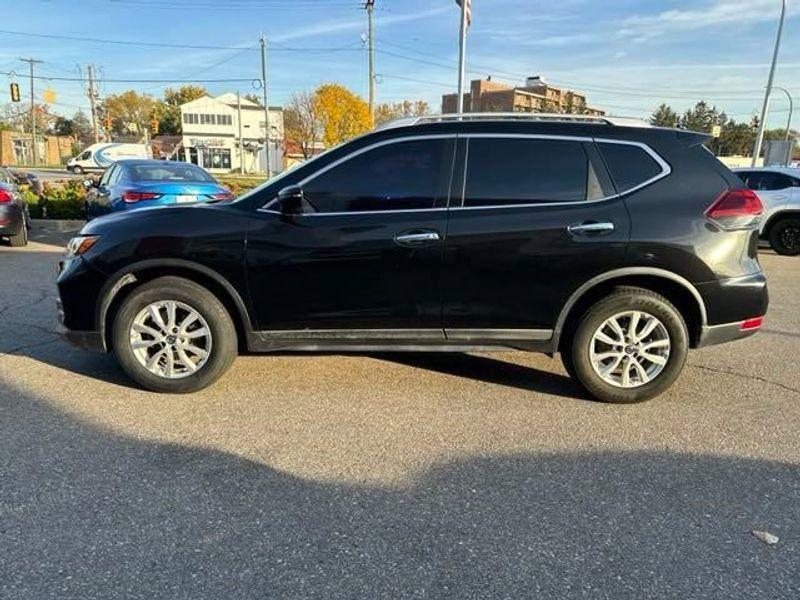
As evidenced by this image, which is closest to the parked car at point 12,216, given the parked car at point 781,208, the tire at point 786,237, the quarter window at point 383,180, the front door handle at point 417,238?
the quarter window at point 383,180

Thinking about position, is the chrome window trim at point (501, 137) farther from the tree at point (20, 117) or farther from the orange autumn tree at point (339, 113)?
the tree at point (20, 117)

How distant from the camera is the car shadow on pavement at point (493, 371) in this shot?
450 cm

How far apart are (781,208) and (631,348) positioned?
34.4 ft

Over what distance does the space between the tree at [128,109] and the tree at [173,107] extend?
6.36ft

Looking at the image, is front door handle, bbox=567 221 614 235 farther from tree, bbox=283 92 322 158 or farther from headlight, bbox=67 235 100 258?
tree, bbox=283 92 322 158

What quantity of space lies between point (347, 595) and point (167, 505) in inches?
43.0

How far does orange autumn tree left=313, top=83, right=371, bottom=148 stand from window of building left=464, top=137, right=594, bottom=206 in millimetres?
55477

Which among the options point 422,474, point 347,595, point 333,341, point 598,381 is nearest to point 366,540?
point 347,595

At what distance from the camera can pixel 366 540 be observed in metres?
2.66

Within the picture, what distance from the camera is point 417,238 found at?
156 inches

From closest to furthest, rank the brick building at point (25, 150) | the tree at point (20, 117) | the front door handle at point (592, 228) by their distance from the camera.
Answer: the front door handle at point (592, 228), the brick building at point (25, 150), the tree at point (20, 117)

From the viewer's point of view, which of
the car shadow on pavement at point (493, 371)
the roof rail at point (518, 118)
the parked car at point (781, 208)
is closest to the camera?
the roof rail at point (518, 118)

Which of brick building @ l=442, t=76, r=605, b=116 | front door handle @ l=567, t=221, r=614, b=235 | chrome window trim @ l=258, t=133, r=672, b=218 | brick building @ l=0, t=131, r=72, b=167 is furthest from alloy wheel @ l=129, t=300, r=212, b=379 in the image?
brick building @ l=0, t=131, r=72, b=167

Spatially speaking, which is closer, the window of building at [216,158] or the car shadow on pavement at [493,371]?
the car shadow on pavement at [493,371]
